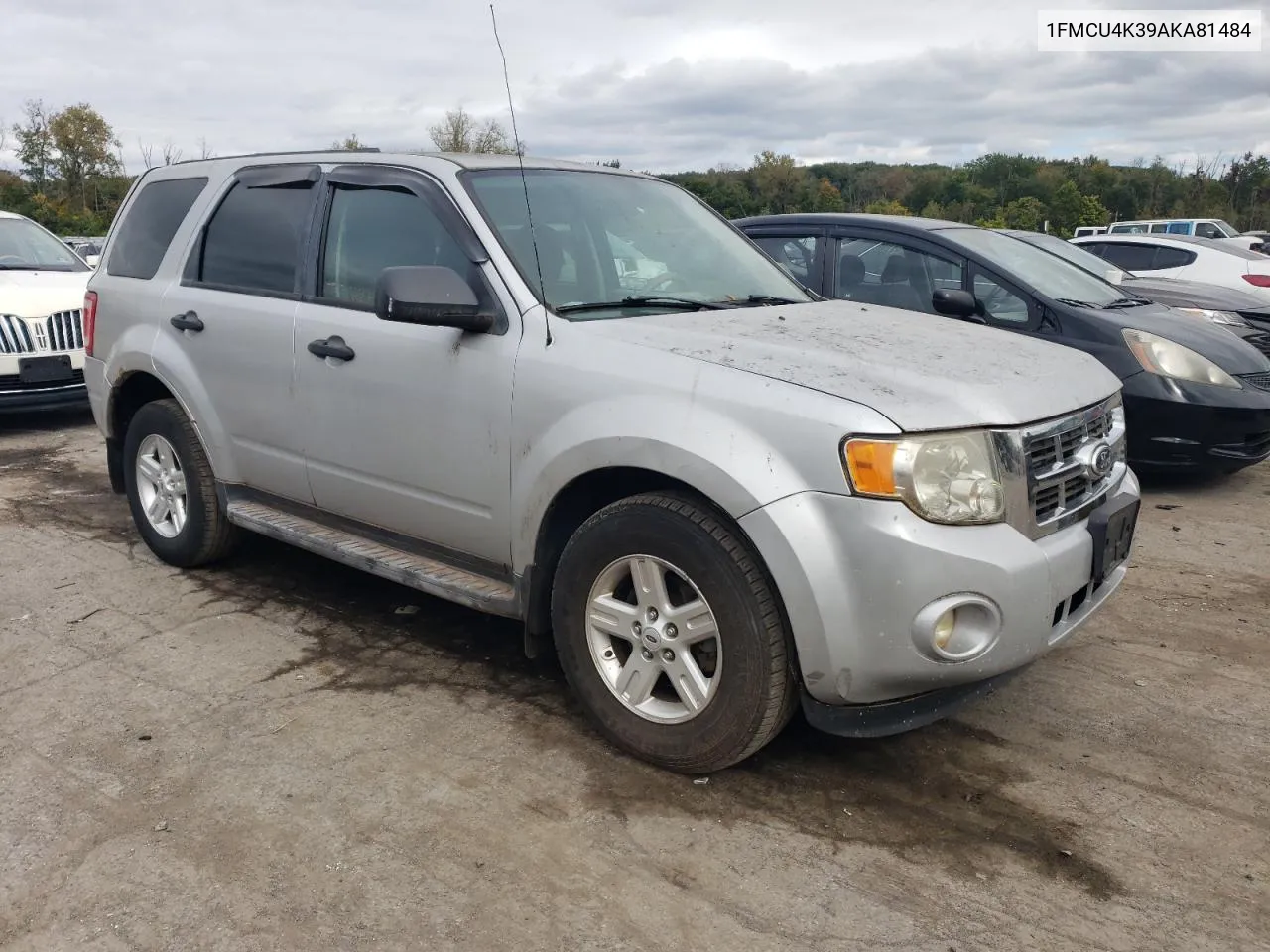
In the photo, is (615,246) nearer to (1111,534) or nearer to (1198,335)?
(1111,534)

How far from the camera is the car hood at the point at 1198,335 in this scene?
6.37 meters

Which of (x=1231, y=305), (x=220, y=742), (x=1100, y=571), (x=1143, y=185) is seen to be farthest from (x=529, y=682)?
(x=1143, y=185)

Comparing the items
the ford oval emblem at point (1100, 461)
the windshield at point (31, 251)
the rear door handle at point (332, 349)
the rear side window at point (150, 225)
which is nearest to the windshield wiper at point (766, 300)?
the ford oval emblem at point (1100, 461)

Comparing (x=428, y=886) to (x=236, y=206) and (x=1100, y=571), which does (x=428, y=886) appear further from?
(x=236, y=206)

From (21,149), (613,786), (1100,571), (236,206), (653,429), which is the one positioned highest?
(21,149)

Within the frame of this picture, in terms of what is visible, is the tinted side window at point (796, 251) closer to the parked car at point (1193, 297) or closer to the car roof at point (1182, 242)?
A: the parked car at point (1193, 297)

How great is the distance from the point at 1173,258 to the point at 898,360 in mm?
10553

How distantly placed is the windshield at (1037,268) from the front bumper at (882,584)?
4.17 metres

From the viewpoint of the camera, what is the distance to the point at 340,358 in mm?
Answer: 3861

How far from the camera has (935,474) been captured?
107 inches

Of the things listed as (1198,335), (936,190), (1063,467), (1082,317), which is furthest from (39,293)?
(936,190)

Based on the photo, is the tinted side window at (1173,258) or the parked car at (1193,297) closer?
the parked car at (1193,297)

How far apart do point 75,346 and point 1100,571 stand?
7905 mm

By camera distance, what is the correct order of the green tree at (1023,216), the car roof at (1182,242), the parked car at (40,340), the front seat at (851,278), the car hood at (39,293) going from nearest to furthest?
the front seat at (851,278)
the parked car at (40,340)
the car hood at (39,293)
the car roof at (1182,242)
the green tree at (1023,216)
